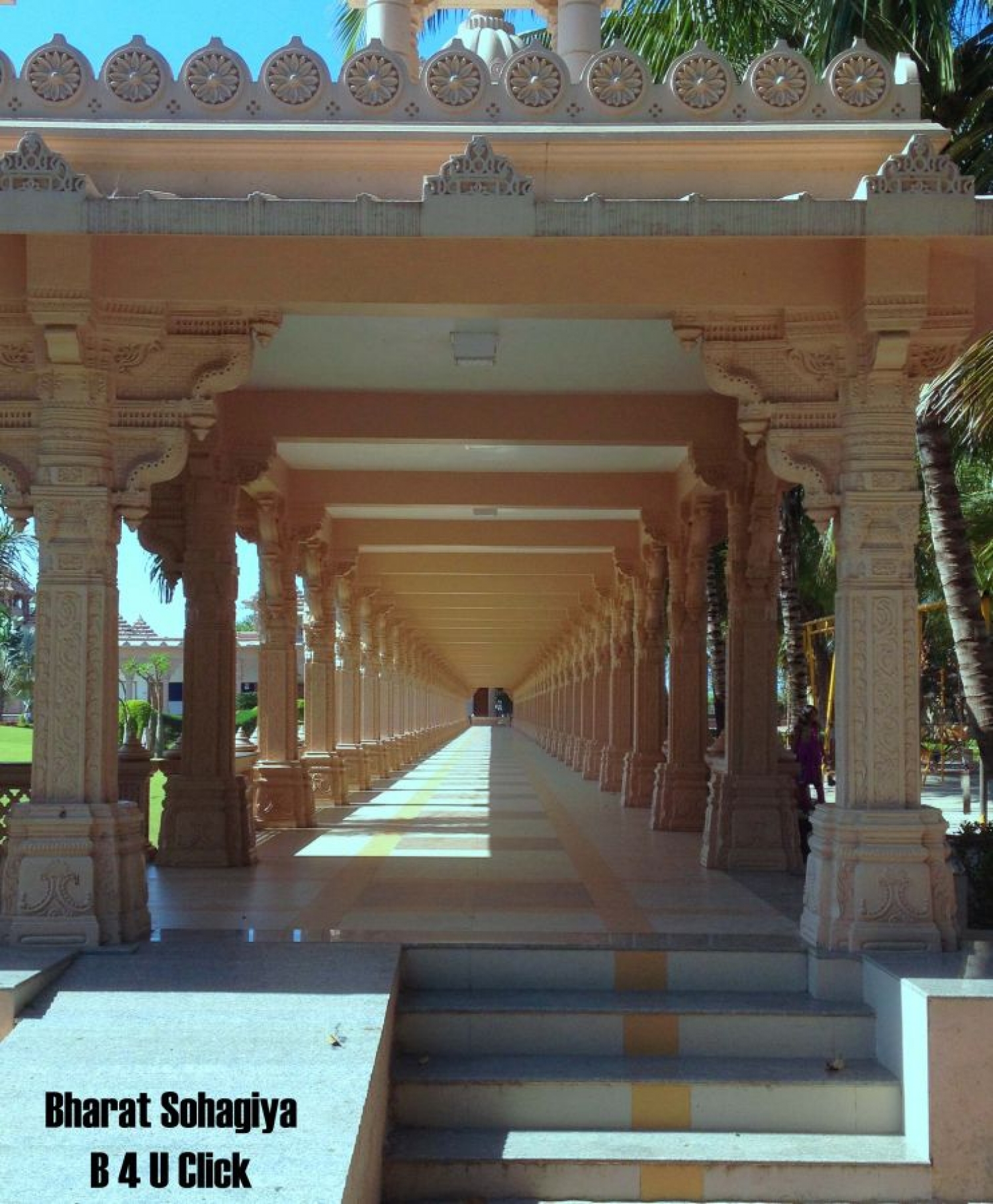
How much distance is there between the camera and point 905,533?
6738 mm

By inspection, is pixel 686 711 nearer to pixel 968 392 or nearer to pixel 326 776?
pixel 968 392

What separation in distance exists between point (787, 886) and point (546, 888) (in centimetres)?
160

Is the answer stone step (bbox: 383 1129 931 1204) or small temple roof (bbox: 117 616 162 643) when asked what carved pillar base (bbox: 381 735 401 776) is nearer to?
stone step (bbox: 383 1129 931 1204)

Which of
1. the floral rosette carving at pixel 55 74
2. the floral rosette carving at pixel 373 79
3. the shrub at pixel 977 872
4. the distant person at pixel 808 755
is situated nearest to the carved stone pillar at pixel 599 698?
the distant person at pixel 808 755

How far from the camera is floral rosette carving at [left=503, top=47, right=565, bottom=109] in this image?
6.79m

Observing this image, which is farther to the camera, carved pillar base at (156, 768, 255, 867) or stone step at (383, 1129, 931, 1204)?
carved pillar base at (156, 768, 255, 867)

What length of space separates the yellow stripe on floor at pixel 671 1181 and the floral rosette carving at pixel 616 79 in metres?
4.79

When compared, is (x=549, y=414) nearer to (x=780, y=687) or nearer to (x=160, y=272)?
(x=160, y=272)

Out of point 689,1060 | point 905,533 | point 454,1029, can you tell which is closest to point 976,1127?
point 689,1060

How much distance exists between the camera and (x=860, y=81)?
268 inches

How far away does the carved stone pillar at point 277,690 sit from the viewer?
1409 cm

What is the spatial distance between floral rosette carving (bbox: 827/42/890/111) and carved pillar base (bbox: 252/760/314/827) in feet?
30.4

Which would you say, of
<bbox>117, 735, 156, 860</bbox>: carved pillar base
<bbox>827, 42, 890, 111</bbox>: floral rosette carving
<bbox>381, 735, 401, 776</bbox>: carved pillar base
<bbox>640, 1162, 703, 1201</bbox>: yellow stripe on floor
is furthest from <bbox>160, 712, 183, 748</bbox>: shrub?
<bbox>640, 1162, 703, 1201</bbox>: yellow stripe on floor

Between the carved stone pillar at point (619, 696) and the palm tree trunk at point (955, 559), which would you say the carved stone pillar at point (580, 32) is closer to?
the palm tree trunk at point (955, 559)
